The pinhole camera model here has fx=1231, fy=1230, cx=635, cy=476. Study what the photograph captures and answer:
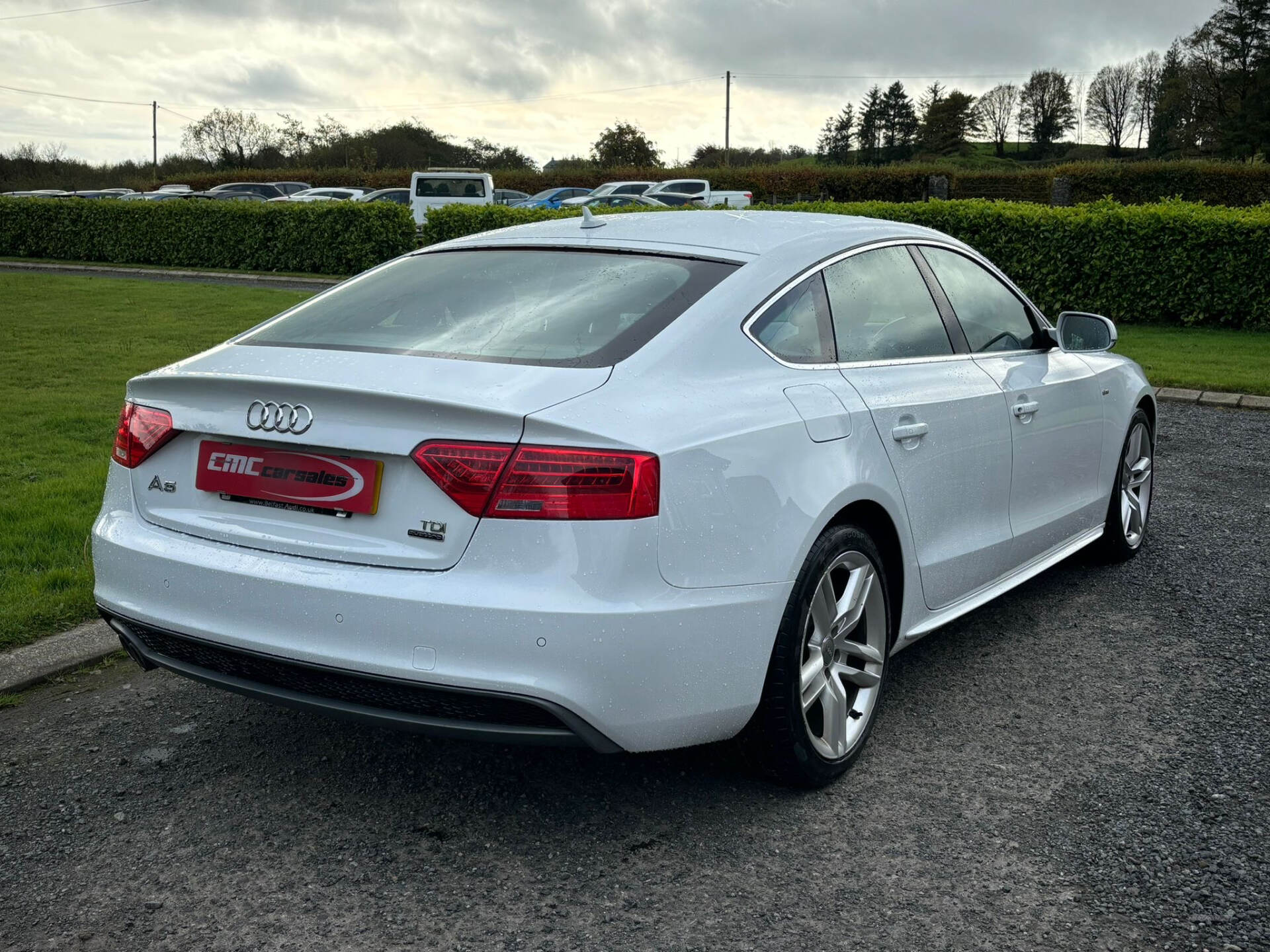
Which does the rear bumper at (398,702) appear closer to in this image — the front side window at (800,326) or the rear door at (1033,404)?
the front side window at (800,326)

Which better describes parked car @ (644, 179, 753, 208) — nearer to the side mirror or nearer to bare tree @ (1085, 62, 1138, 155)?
the side mirror

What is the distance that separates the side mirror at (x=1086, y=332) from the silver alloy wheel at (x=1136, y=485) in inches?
26.4

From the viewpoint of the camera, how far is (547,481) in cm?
271

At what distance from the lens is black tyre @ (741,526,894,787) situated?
10.4 ft

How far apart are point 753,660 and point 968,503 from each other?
137 cm

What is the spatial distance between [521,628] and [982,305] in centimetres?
266

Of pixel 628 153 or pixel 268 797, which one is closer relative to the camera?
pixel 268 797

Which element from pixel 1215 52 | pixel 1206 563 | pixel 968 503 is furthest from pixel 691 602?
pixel 1215 52

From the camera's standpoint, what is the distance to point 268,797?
11.0 feet

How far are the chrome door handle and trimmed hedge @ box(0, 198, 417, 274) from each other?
771 inches

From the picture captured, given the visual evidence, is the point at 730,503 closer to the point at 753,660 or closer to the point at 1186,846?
the point at 753,660

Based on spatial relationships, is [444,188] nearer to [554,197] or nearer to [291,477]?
[554,197]

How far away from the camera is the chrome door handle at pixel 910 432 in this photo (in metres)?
3.62

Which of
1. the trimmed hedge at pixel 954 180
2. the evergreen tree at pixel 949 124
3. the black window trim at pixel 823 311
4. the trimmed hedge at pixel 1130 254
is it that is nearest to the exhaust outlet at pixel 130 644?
the black window trim at pixel 823 311
